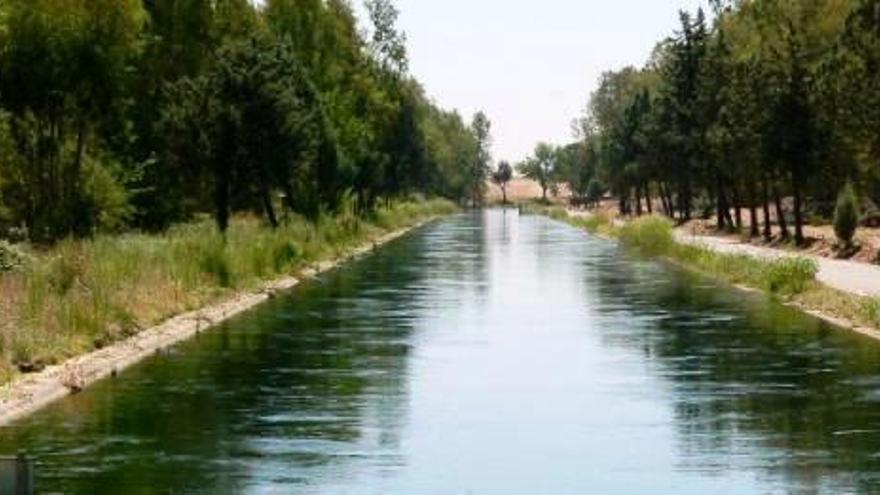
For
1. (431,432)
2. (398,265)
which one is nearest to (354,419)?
(431,432)

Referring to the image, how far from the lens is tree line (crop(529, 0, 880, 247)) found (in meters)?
56.2

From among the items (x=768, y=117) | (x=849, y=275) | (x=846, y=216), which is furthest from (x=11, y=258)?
(x=768, y=117)

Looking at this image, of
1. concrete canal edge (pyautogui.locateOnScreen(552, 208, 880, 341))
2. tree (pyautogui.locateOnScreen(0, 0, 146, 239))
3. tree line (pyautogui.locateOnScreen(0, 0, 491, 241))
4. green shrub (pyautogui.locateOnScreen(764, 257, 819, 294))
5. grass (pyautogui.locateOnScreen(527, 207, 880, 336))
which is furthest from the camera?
tree line (pyautogui.locateOnScreen(0, 0, 491, 241))

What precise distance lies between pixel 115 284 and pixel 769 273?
65.0ft

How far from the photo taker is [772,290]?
4169 cm

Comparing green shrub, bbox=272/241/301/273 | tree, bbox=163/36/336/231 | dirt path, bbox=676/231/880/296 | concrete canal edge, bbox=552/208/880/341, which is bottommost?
concrete canal edge, bbox=552/208/880/341

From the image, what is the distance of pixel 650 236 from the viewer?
7406 centimetres

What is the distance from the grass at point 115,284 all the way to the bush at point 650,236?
2101 centimetres

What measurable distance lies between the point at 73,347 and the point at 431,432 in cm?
950

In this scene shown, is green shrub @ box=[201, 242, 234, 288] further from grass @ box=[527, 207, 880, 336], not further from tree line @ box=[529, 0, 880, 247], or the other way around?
tree line @ box=[529, 0, 880, 247]

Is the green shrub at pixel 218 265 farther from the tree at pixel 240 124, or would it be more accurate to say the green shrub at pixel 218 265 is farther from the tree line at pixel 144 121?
the tree at pixel 240 124

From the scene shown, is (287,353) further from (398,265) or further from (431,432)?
A: (398,265)

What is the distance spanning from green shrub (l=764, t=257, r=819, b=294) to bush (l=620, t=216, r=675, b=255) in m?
25.0

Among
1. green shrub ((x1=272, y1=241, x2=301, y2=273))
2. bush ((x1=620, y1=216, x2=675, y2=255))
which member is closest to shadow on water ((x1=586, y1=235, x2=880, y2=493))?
green shrub ((x1=272, y1=241, x2=301, y2=273))
